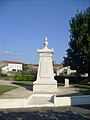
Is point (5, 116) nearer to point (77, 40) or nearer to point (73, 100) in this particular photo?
point (73, 100)

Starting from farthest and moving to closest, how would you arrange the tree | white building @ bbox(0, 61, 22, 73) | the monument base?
white building @ bbox(0, 61, 22, 73)
the tree
the monument base

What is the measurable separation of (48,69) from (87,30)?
14.8m

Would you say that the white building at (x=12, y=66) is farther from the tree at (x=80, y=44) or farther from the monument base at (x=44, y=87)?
the monument base at (x=44, y=87)

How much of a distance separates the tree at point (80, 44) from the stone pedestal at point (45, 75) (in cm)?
1221

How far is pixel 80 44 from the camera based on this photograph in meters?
34.2

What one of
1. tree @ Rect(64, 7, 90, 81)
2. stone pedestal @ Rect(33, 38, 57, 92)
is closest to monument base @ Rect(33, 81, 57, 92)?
stone pedestal @ Rect(33, 38, 57, 92)

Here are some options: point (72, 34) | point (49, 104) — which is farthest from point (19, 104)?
point (72, 34)

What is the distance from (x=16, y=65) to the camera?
155 metres

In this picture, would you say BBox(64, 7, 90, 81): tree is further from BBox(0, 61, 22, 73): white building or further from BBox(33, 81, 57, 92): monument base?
BBox(0, 61, 22, 73): white building

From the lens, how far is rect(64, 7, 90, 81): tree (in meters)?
34.1

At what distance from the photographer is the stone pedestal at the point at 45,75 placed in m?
21.9

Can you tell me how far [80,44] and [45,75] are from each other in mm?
13490

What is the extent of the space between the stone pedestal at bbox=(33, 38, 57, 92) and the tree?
A: 12.2 m

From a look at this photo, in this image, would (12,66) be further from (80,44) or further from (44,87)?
(44,87)
